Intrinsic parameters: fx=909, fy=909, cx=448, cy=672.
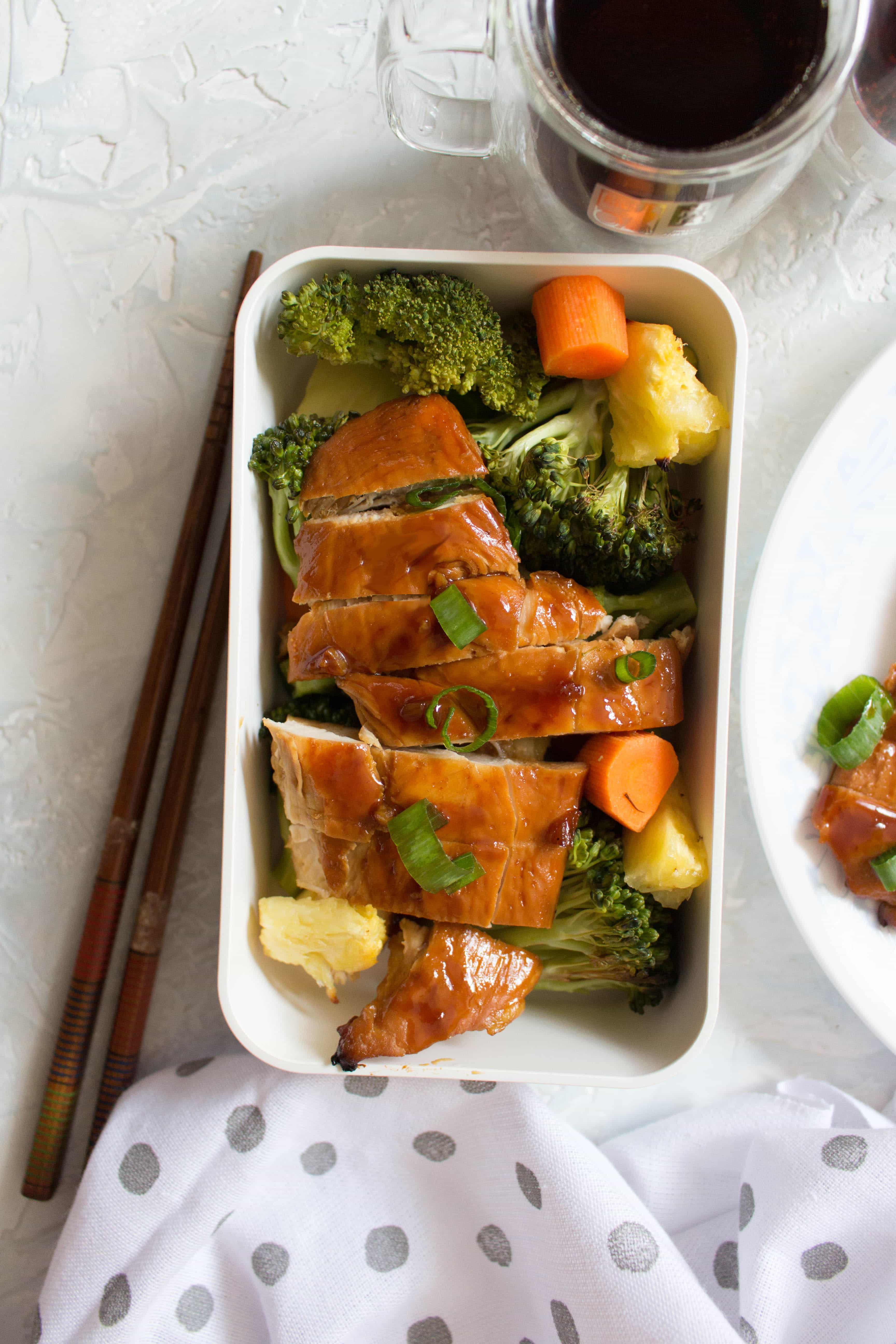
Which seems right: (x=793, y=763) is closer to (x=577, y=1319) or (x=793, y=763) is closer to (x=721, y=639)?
(x=721, y=639)

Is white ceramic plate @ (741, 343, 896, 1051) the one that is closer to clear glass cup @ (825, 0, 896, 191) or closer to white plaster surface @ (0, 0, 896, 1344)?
white plaster surface @ (0, 0, 896, 1344)

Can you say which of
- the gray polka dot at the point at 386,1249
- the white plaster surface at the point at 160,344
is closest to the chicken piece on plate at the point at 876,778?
the white plaster surface at the point at 160,344

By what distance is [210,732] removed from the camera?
2027 mm

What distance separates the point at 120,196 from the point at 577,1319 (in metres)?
2.63

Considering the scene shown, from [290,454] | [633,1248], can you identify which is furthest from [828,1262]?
[290,454]

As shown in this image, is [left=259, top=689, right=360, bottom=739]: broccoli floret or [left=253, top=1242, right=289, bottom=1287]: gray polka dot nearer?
[left=259, top=689, right=360, bottom=739]: broccoli floret

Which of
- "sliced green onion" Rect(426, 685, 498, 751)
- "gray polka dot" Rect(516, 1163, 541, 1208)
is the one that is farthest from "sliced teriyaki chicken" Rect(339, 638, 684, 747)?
"gray polka dot" Rect(516, 1163, 541, 1208)

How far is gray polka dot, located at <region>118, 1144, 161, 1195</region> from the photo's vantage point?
78.0 inches

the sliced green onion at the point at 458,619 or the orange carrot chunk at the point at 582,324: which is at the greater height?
the orange carrot chunk at the point at 582,324

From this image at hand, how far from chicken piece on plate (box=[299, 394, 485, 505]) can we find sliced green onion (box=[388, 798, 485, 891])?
1.97 feet

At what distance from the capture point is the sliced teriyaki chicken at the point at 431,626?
1.64m

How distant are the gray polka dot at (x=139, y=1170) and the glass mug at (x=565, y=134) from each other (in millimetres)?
2122

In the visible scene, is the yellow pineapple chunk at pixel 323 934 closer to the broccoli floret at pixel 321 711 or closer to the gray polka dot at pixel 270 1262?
the broccoli floret at pixel 321 711

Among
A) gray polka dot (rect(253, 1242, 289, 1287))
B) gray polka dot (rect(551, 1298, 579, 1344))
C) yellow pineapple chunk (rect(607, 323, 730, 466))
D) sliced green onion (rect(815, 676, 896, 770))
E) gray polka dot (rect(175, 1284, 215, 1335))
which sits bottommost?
gray polka dot (rect(175, 1284, 215, 1335))
